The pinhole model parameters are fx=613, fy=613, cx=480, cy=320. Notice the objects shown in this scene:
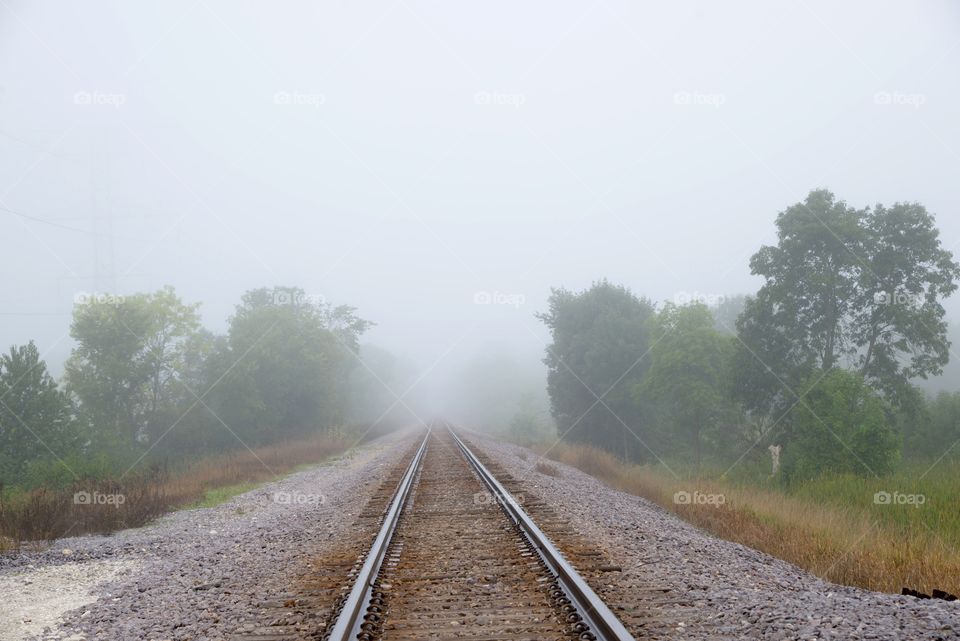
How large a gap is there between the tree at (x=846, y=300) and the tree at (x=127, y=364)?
1271 inches

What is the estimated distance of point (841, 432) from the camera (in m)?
20.9

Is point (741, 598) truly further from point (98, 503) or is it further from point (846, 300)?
point (846, 300)

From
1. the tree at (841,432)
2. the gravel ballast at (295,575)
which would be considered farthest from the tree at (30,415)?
the tree at (841,432)

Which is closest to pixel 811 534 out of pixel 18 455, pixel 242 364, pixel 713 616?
pixel 713 616

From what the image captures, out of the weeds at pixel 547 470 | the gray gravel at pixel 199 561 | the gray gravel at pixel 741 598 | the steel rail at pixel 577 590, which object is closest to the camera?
the steel rail at pixel 577 590

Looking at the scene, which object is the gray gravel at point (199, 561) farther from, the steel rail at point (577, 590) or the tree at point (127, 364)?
the tree at point (127, 364)

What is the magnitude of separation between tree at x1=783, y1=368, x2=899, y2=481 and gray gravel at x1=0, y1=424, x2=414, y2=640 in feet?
51.9

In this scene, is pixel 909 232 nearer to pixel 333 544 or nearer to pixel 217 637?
pixel 333 544

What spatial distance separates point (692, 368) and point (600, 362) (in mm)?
8544

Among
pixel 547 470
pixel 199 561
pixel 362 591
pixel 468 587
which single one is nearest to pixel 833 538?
pixel 468 587

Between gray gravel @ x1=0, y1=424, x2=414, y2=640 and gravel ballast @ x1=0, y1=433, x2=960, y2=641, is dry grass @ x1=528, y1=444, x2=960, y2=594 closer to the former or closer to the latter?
gravel ballast @ x1=0, y1=433, x2=960, y2=641

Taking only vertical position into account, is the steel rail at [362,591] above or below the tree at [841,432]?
above

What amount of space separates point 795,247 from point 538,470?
1714cm

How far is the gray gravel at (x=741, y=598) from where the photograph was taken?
4586mm
